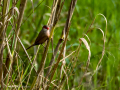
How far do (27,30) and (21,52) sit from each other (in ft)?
1.80

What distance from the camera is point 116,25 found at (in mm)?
2732

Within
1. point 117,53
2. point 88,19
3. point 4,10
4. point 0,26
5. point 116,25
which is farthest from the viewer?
point 88,19

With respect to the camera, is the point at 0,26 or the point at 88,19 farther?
the point at 88,19

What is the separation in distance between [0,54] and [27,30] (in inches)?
69.8

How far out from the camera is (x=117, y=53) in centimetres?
238

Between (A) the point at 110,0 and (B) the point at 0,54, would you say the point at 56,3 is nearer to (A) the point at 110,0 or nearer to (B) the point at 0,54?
(B) the point at 0,54

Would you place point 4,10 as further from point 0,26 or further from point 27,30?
point 27,30

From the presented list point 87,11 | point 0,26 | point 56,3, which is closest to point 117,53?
point 87,11

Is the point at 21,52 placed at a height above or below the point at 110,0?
below

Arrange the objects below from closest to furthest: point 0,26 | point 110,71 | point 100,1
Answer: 1. point 0,26
2. point 110,71
3. point 100,1

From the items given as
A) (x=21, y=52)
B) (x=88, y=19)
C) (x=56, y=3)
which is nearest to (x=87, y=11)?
(x=88, y=19)

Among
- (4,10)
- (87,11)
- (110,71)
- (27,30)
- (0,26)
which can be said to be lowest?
(110,71)

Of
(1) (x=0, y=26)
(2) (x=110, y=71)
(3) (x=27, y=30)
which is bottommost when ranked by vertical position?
(2) (x=110, y=71)

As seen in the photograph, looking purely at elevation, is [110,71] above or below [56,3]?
below
